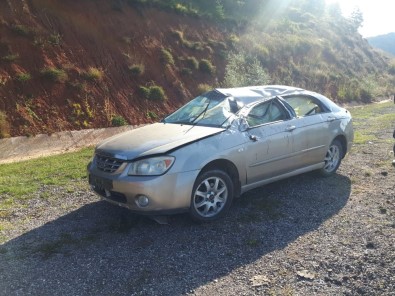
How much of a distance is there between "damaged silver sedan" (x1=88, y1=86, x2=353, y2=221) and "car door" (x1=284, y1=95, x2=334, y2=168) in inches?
0.6

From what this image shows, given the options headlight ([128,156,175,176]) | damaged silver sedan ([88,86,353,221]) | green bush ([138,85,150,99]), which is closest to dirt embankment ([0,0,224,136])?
green bush ([138,85,150,99])

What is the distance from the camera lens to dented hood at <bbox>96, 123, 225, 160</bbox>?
4.65 m

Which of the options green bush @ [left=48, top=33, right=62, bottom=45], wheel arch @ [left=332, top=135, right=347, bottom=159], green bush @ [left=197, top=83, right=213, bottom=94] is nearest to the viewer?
wheel arch @ [left=332, top=135, right=347, bottom=159]

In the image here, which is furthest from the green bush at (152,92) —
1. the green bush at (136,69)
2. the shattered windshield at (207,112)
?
the shattered windshield at (207,112)

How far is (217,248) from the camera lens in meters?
4.34

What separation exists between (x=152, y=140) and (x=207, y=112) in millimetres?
1133

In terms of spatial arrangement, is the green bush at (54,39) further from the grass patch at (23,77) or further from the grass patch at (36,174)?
the grass patch at (36,174)

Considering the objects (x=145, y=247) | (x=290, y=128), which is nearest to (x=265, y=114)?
(x=290, y=128)

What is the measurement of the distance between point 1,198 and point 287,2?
40511mm

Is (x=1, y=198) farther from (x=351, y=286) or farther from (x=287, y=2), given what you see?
(x=287, y=2)

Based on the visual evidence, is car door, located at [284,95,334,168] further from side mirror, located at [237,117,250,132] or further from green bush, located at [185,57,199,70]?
green bush, located at [185,57,199,70]

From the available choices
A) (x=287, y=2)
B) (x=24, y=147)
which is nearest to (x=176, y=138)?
(x=24, y=147)

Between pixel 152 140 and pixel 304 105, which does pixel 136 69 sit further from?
pixel 152 140

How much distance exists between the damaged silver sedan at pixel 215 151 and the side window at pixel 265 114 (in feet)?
0.05
